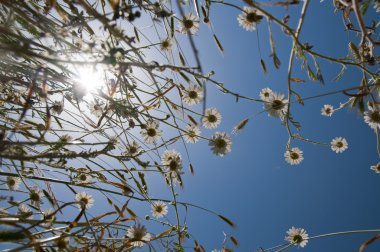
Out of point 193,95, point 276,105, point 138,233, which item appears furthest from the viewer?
point 193,95

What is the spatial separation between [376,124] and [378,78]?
0.15 meters

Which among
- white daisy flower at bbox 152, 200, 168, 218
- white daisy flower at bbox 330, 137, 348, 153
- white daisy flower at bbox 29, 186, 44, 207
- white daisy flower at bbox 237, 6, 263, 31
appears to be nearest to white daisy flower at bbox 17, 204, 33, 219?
white daisy flower at bbox 29, 186, 44, 207

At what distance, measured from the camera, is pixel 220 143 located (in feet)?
4.37

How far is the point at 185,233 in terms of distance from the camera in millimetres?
1312

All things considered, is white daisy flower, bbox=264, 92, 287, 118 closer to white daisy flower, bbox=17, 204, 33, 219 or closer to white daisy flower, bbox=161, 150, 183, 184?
white daisy flower, bbox=161, 150, 183, 184

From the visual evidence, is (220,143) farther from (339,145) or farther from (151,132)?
(339,145)

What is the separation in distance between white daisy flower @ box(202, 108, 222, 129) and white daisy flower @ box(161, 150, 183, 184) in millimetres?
196

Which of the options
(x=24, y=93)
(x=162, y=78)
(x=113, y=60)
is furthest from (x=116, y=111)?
(x=113, y=60)

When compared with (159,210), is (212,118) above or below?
above

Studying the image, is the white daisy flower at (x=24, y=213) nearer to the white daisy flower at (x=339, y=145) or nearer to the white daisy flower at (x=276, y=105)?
the white daisy flower at (x=276, y=105)

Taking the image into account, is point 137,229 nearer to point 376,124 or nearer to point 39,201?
point 39,201

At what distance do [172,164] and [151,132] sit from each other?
0.52ft

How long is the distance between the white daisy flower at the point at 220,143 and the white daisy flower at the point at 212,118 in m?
0.15

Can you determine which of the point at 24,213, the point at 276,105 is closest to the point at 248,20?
the point at 276,105
